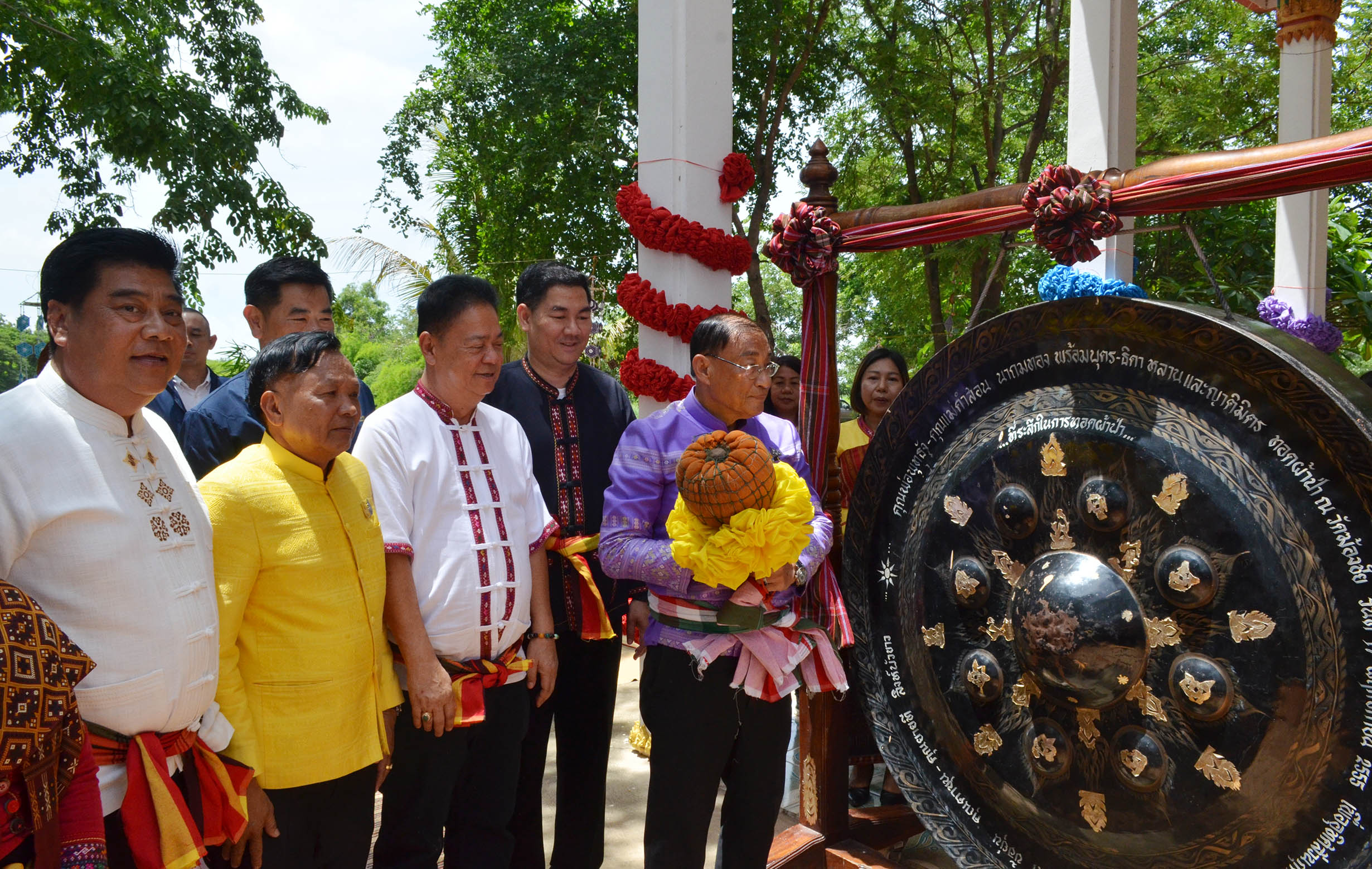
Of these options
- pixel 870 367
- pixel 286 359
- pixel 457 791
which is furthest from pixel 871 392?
pixel 286 359

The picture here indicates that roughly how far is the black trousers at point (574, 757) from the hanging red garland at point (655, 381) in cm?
116

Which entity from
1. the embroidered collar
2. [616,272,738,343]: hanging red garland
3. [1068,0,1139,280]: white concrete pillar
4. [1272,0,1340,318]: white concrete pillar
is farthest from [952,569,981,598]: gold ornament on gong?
[1272,0,1340,318]: white concrete pillar

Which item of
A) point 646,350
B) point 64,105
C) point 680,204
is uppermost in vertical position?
point 64,105

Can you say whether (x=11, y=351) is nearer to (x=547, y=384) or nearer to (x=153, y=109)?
(x=153, y=109)

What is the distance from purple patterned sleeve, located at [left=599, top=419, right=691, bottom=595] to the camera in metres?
2.29

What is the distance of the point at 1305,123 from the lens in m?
7.00

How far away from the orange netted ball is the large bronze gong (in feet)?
2.13

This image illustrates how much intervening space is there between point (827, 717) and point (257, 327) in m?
1.99

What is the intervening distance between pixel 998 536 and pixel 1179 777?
2.10 feet

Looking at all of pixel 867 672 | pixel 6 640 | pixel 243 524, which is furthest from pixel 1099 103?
pixel 6 640

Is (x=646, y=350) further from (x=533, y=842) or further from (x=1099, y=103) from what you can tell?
(x=1099, y=103)

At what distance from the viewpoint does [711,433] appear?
213 cm

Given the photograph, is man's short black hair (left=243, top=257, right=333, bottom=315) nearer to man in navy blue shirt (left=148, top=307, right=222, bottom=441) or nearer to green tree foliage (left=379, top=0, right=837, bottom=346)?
man in navy blue shirt (left=148, top=307, right=222, bottom=441)

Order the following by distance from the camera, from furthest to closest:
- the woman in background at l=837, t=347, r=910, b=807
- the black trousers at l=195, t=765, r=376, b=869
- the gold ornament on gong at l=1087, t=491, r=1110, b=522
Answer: the woman in background at l=837, t=347, r=910, b=807
the gold ornament on gong at l=1087, t=491, r=1110, b=522
the black trousers at l=195, t=765, r=376, b=869
